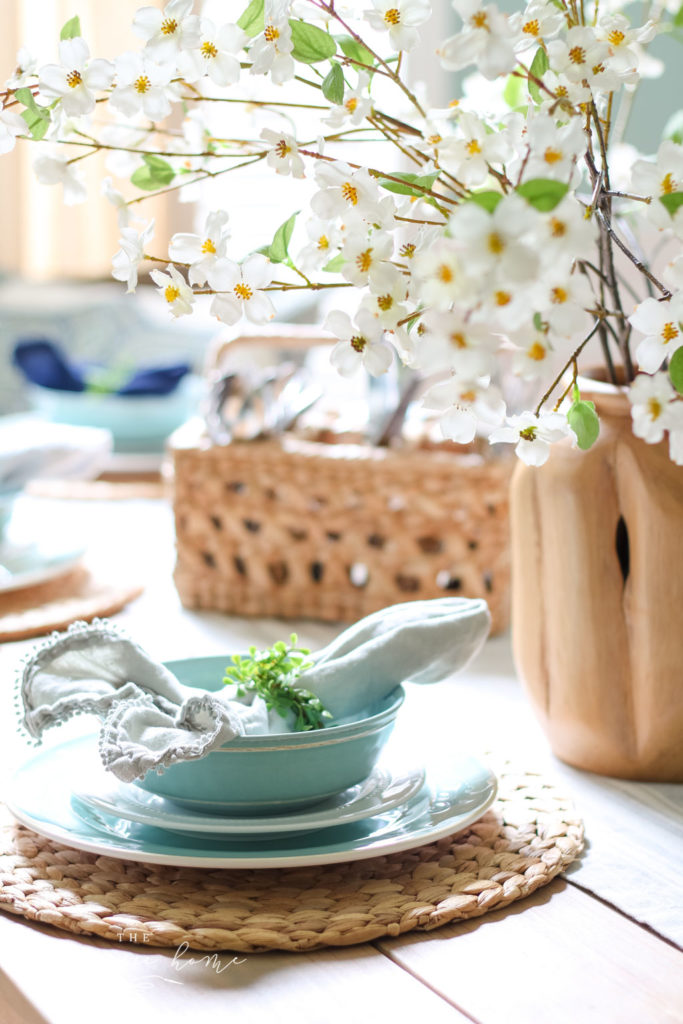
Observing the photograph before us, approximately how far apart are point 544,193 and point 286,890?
353 mm

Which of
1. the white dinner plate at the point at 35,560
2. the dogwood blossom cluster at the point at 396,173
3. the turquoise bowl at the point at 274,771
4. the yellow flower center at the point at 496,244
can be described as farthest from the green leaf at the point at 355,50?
the white dinner plate at the point at 35,560

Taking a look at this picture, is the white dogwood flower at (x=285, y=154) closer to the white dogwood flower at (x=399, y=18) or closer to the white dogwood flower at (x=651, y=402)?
the white dogwood flower at (x=399, y=18)

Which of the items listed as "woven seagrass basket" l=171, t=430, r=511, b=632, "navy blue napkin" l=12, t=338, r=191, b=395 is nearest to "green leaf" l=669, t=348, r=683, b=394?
"woven seagrass basket" l=171, t=430, r=511, b=632

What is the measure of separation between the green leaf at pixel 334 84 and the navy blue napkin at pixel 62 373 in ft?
4.19

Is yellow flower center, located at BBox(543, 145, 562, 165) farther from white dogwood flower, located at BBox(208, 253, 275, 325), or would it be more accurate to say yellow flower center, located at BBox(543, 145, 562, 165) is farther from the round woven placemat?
the round woven placemat

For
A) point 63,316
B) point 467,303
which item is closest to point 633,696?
point 467,303

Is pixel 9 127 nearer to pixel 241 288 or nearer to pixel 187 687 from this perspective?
pixel 241 288

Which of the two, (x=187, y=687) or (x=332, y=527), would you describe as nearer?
(x=187, y=687)

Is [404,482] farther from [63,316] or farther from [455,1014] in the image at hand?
[63,316]

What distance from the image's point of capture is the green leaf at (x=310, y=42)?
493 millimetres

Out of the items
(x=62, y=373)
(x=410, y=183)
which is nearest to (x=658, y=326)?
(x=410, y=183)

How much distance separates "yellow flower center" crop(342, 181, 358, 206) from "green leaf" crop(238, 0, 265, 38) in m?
0.08

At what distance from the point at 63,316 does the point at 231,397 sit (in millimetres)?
1997

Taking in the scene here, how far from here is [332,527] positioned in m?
1.05
